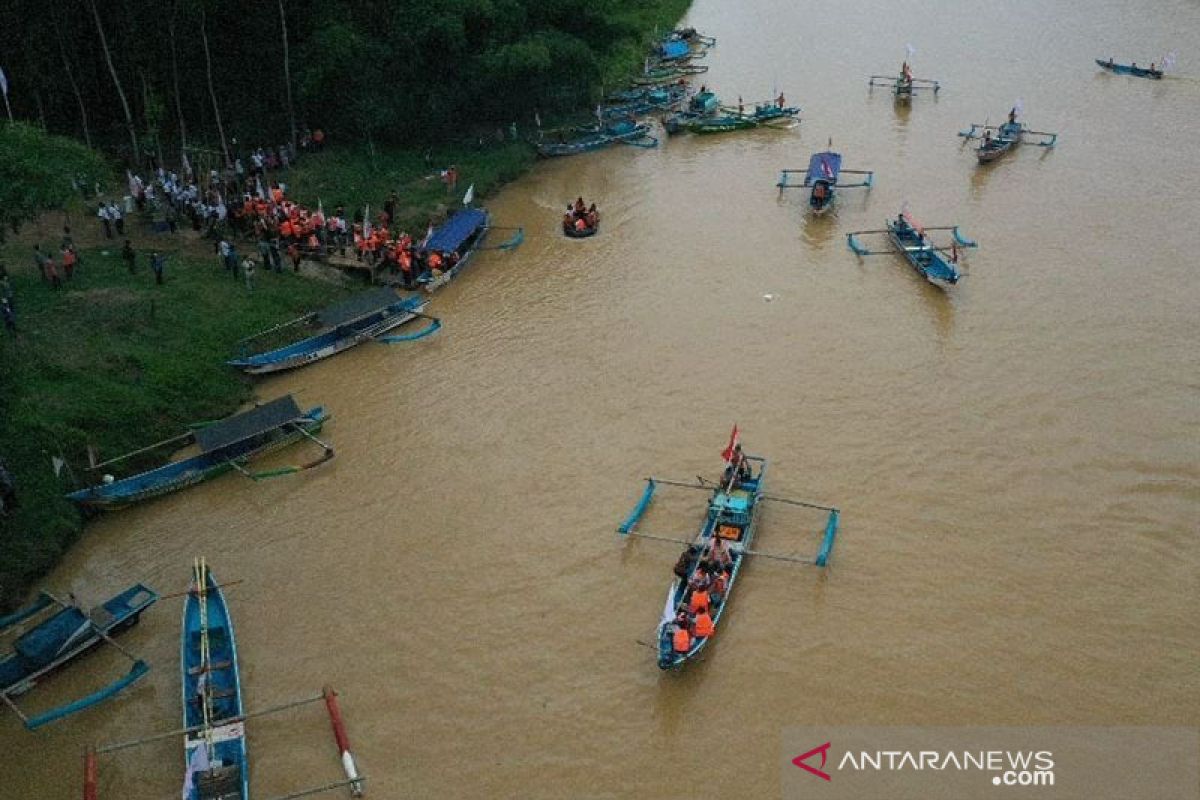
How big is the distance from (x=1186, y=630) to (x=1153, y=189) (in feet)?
69.0

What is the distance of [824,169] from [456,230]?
484 inches

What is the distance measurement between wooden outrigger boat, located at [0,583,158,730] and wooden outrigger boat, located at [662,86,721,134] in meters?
29.4

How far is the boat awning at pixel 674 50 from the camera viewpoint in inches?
1981

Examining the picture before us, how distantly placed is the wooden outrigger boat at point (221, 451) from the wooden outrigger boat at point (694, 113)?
77.8ft

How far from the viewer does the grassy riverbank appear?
17781mm

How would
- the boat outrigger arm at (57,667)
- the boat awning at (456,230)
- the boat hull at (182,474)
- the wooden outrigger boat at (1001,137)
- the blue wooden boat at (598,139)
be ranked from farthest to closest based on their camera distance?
the blue wooden boat at (598,139)
the wooden outrigger boat at (1001,137)
the boat awning at (456,230)
the boat hull at (182,474)
the boat outrigger arm at (57,667)

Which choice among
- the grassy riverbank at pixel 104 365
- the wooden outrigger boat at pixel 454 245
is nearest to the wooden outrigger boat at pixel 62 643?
the grassy riverbank at pixel 104 365

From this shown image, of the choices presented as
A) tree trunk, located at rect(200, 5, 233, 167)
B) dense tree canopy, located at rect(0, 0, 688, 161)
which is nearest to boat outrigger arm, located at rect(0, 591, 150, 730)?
tree trunk, located at rect(200, 5, 233, 167)

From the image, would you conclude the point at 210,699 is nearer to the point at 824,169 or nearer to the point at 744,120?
the point at 824,169

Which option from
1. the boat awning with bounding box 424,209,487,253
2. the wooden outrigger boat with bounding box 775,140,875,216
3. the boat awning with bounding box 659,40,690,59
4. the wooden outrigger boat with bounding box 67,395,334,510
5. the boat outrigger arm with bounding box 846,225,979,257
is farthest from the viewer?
the boat awning with bounding box 659,40,690,59

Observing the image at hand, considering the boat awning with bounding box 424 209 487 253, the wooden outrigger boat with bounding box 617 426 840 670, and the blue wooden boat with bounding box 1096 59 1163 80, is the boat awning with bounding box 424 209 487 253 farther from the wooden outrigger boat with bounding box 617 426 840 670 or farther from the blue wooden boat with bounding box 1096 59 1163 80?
the blue wooden boat with bounding box 1096 59 1163 80

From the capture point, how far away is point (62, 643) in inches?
599

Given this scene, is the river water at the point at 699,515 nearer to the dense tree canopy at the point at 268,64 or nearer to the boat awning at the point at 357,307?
the boat awning at the point at 357,307

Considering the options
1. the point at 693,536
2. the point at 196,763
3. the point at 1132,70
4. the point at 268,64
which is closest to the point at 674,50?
the point at 1132,70
